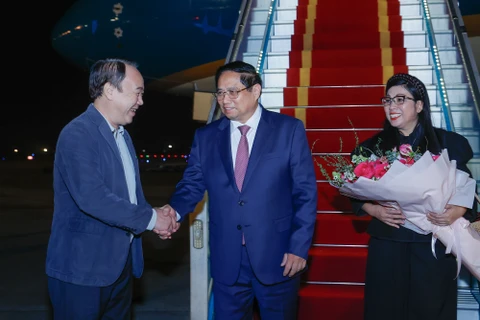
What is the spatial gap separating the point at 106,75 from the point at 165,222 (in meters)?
0.74

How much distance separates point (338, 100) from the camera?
5.93m

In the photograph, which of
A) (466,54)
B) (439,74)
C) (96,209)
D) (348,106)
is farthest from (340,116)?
(96,209)

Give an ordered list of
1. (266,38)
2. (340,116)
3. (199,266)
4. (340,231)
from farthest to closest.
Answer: (266,38) < (340,116) < (340,231) < (199,266)

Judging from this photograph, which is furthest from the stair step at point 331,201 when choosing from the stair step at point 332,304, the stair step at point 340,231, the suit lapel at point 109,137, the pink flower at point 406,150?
the suit lapel at point 109,137

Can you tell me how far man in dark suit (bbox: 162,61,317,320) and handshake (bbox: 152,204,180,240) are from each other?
7.5 inches

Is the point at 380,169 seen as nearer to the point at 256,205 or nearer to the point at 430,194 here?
the point at 430,194

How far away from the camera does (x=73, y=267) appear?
8.19 feet

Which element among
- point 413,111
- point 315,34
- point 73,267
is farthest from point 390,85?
point 315,34

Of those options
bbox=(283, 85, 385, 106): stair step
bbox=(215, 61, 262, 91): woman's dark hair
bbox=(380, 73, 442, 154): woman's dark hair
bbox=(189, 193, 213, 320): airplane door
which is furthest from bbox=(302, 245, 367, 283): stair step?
bbox=(283, 85, 385, 106): stair step

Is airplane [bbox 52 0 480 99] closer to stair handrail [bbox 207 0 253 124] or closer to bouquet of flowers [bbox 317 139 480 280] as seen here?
stair handrail [bbox 207 0 253 124]

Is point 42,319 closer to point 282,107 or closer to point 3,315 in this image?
point 3,315

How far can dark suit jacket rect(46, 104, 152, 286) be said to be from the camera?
2.47 meters

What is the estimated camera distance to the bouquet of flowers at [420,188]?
8.35 ft

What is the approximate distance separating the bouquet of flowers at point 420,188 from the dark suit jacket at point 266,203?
0.21 m
